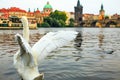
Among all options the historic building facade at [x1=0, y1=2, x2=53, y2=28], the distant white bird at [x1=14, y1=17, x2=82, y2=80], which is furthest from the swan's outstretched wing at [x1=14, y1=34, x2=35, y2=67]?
the historic building facade at [x1=0, y1=2, x2=53, y2=28]

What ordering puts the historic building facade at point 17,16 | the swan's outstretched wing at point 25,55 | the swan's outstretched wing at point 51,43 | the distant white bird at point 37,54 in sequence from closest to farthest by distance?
the swan's outstretched wing at point 25,55
the distant white bird at point 37,54
the swan's outstretched wing at point 51,43
the historic building facade at point 17,16

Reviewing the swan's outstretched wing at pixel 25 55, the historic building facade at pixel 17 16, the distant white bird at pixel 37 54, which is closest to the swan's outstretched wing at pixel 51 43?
the distant white bird at pixel 37 54

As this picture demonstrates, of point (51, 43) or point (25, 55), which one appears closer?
point (25, 55)

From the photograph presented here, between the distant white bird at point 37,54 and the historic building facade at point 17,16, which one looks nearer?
the distant white bird at point 37,54

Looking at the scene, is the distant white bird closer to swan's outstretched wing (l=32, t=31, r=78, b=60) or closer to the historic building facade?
swan's outstretched wing (l=32, t=31, r=78, b=60)

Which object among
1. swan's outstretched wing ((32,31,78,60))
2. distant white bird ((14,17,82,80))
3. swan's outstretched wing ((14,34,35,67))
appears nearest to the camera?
swan's outstretched wing ((14,34,35,67))

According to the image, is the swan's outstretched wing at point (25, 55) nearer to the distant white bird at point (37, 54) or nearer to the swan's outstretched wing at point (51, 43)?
the distant white bird at point (37, 54)

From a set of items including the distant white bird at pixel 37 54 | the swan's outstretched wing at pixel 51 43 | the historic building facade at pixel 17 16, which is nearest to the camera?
the distant white bird at pixel 37 54

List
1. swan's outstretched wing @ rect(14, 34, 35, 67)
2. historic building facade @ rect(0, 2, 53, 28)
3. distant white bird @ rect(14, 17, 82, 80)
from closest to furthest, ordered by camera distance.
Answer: swan's outstretched wing @ rect(14, 34, 35, 67)
distant white bird @ rect(14, 17, 82, 80)
historic building facade @ rect(0, 2, 53, 28)

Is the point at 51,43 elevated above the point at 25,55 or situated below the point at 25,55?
above

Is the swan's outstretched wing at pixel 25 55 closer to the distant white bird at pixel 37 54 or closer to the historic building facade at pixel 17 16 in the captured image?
the distant white bird at pixel 37 54

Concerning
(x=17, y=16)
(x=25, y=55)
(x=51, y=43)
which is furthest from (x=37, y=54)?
(x=17, y=16)

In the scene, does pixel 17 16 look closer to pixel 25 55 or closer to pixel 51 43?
pixel 51 43

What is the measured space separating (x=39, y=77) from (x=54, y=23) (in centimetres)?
11679
